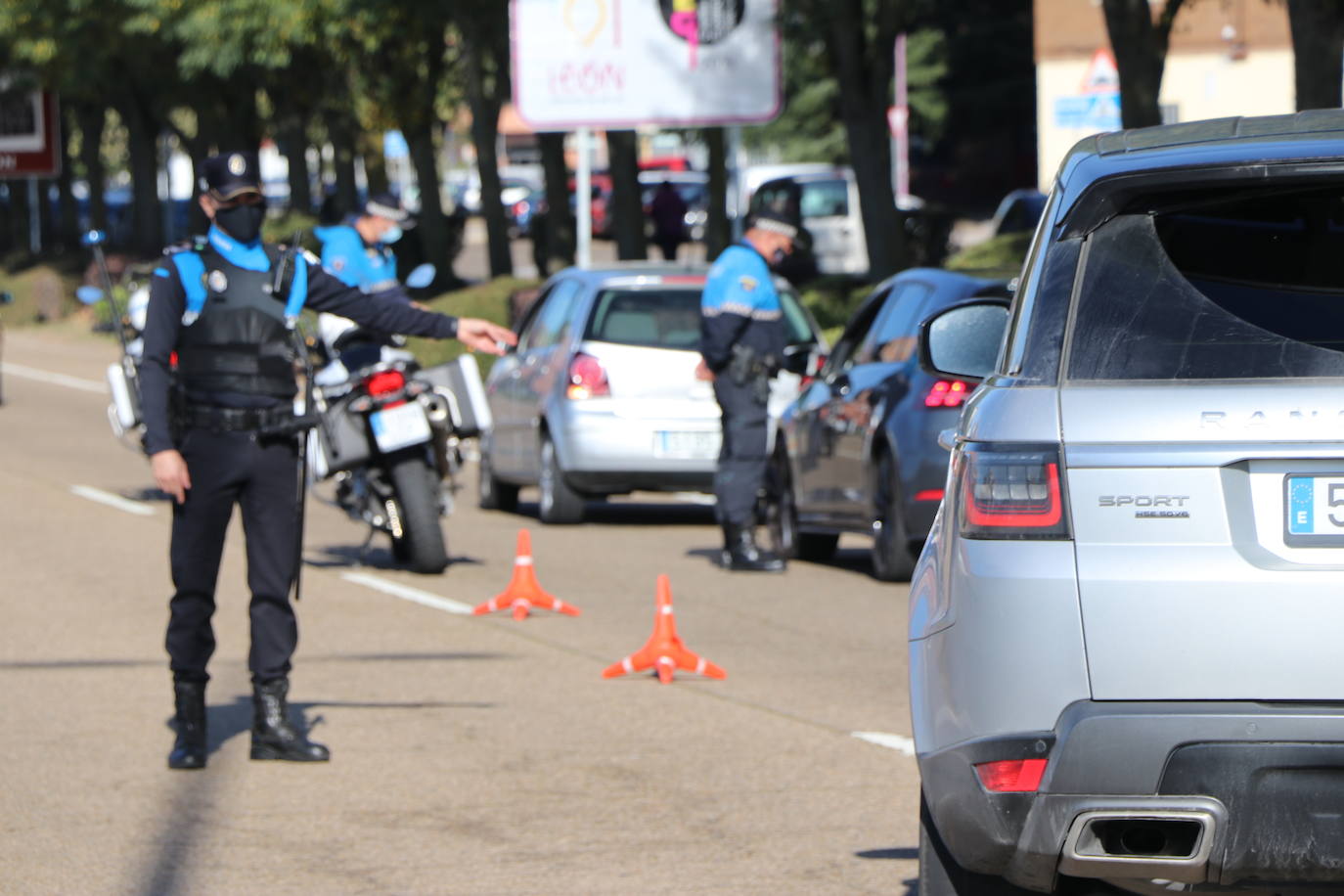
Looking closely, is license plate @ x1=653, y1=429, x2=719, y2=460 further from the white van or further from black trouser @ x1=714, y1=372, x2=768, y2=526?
the white van

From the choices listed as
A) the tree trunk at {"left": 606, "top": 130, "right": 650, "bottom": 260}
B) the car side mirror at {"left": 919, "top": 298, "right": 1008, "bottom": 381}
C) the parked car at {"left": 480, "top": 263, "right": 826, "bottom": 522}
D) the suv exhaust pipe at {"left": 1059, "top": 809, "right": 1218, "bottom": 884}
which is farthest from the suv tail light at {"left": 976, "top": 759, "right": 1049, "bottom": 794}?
the tree trunk at {"left": 606, "top": 130, "right": 650, "bottom": 260}

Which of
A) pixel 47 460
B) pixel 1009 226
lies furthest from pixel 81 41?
pixel 47 460

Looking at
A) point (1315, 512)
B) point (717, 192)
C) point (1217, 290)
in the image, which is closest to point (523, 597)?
point (1217, 290)

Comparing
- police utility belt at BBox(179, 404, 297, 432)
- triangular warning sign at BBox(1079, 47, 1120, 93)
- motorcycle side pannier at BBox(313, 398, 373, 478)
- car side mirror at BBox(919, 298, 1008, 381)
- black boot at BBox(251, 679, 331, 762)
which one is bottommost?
black boot at BBox(251, 679, 331, 762)

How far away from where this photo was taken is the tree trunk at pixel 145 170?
1945 inches

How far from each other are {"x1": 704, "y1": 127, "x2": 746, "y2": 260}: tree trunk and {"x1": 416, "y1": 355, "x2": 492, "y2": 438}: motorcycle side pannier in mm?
14657

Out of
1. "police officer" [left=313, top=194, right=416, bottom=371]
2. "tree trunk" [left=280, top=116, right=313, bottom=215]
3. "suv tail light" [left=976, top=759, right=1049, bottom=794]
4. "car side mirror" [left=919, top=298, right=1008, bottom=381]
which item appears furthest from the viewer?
"tree trunk" [left=280, top=116, right=313, bottom=215]

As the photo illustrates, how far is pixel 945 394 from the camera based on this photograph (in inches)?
449

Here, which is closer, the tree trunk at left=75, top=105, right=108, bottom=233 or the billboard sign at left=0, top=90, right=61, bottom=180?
the billboard sign at left=0, top=90, right=61, bottom=180

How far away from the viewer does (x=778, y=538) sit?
45.6ft

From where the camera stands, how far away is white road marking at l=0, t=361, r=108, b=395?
3041cm

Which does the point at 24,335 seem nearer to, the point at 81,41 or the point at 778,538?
the point at 81,41

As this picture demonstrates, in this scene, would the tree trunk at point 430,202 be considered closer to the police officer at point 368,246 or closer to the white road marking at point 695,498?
the white road marking at point 695,498

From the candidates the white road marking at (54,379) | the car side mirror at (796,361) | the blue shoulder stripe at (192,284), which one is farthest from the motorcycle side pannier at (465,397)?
the white road marking at (54,379)
